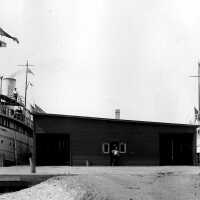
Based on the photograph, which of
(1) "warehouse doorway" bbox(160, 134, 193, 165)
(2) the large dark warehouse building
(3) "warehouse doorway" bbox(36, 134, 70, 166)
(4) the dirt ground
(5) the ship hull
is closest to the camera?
(4) the dirt ground

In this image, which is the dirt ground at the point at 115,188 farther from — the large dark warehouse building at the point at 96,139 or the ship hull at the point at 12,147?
the ship hull at the point at 12,147

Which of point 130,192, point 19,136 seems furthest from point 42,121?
point 130,192

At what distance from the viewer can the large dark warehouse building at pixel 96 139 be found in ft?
128

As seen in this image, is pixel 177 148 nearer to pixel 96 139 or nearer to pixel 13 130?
pixel 96 139

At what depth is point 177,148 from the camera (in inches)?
1628

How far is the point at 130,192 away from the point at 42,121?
61.3 feet

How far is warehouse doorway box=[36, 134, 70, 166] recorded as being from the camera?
3919 cm

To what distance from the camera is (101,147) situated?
129 ft

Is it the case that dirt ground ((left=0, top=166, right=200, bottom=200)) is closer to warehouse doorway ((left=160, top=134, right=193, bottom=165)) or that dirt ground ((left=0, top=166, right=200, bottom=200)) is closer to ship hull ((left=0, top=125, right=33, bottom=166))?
warehouse doorway ((left=160, top=134, right=193, bottom=165))

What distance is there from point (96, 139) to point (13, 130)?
1308 centimetres

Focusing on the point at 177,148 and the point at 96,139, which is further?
the point at 177,148

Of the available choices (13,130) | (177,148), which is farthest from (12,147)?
(177,148)

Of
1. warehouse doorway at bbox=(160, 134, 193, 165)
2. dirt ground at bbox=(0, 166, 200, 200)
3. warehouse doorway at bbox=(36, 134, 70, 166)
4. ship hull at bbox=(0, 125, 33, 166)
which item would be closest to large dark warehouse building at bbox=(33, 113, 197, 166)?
warehouse doorway at bbox=(36, 134, 70, 166)

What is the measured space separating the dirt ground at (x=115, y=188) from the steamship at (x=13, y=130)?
767 inches
